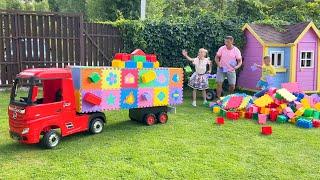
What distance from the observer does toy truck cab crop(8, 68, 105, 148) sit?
18.0ft

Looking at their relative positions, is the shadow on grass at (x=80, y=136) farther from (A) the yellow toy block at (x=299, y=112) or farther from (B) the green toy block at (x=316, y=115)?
(B) the green toy block at (x=316, y=115)

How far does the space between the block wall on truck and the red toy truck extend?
0.10 metres

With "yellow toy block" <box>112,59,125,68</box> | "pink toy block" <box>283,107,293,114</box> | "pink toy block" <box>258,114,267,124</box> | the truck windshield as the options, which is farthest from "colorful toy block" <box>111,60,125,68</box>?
"pink toy block" <box>283,107,293,114</box>

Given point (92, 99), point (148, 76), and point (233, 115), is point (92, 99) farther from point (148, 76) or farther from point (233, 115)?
point (233, 115)

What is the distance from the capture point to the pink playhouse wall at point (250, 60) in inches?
465

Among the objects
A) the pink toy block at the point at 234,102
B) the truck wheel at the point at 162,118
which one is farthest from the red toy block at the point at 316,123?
the truck wheel at the point at 162,118

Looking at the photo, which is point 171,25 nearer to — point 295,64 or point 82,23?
point 82,23

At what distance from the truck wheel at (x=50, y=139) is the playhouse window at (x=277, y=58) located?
784 cm

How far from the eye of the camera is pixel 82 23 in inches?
457

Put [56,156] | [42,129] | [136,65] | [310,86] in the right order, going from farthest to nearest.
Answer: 1. [310,86]
2. [136,65]
3. [42,129]
4. [56,156]

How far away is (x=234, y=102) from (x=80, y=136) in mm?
3782

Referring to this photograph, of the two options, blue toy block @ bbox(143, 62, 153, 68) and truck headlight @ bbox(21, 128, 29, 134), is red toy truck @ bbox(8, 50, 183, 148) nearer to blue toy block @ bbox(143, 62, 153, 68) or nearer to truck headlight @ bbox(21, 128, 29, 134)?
truck headlight @ bbox(21, 128, 29, 134)

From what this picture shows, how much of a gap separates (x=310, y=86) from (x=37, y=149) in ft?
30.5

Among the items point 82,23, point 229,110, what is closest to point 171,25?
point 82,23
